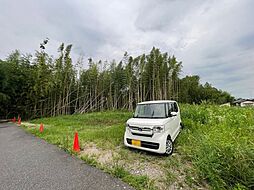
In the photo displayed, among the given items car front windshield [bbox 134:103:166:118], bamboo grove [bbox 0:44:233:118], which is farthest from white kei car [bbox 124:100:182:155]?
bamboo grove [bbox 0:44:233:118]

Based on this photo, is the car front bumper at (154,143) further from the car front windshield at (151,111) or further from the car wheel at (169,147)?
the car front windshield at (151,111)

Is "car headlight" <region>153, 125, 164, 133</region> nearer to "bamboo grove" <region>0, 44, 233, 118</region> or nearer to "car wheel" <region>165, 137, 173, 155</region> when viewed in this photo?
"car wheel" <region>165, 137, 173, 155</region>

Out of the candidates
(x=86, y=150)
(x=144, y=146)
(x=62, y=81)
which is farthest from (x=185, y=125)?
(x=62, y=81)

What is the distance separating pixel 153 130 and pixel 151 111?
2.48ft

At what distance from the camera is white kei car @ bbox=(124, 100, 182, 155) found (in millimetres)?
3172

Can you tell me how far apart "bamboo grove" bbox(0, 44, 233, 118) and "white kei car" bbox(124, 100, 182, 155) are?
1082cm

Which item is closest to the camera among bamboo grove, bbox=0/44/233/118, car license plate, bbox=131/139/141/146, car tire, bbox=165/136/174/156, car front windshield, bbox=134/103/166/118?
car tire, bbox=165/136/174/156

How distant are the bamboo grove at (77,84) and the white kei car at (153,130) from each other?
10.8 meters

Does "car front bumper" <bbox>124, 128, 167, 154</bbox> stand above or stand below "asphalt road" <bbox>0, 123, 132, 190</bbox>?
above

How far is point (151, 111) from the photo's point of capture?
12.7 ft

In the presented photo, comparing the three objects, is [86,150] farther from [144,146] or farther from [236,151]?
[236,151]

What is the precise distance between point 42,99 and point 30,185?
15.1m

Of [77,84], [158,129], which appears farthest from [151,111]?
[77,84]

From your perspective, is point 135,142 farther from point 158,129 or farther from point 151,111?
point 151,111
